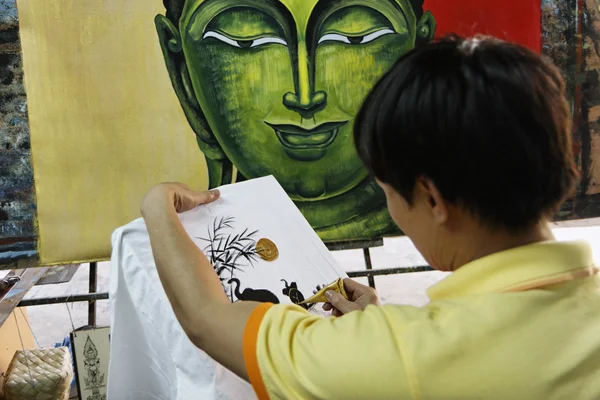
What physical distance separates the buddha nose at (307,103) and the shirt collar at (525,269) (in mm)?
1278

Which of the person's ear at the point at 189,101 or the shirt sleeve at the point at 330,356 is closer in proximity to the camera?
the shirt sleeve at the point at 330,356

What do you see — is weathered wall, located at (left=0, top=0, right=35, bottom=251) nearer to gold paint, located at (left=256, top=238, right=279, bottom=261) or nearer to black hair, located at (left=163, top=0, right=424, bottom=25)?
black hair, located at (left=163, top=0, right=424, bottom=25)

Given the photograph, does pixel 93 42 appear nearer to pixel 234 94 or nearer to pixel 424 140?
pixel 234 94

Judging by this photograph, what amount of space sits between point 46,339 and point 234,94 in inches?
87.0

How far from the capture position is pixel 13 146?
1777mm

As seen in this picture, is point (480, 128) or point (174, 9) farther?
point (174, 9)

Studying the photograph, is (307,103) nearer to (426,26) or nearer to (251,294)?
(426,26)

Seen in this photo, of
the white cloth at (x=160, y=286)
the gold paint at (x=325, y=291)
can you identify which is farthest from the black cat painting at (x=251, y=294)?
the gold paint at (x=325, y=291)

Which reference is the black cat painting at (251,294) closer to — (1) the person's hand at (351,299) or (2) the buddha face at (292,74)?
(1) the person's hand at (351,299)

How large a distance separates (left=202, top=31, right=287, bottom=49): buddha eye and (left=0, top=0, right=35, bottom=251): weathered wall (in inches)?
21.2

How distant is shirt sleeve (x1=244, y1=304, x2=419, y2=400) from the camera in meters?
0.60

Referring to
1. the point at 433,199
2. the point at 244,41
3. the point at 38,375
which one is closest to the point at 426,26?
the point at 244,41

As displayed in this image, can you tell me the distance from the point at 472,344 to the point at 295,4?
1.46 meters

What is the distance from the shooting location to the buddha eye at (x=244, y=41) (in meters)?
1.84
